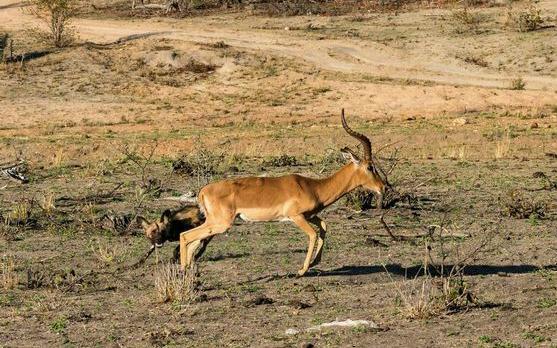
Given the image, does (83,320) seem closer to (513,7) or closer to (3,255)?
(3,255)

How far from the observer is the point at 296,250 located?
1373 cm

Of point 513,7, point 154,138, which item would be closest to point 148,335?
point 154,138

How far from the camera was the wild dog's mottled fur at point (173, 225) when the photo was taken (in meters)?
12.6

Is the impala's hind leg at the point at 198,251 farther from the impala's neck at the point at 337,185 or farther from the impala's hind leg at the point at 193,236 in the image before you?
the impala's neck at the point at 337,185

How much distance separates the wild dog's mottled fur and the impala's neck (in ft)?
5.13

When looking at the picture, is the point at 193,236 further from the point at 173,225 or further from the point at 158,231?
the point at 173,225

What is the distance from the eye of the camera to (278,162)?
73.2ft

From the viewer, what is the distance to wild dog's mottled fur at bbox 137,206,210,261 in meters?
12.6

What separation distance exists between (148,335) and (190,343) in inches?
16.7

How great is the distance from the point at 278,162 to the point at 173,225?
31.5 ft

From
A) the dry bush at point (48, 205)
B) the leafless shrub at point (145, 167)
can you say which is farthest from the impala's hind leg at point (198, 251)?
the leafless shrub at point (145, 167)

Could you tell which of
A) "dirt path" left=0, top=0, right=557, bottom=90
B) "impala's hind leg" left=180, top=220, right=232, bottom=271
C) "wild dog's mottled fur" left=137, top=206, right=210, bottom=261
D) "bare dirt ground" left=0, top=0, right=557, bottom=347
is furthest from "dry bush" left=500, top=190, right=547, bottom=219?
"dirt path" left=0, top=0, right=557, bottom=90

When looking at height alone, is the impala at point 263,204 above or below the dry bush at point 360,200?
above

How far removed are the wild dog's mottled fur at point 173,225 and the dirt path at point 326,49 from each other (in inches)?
920
